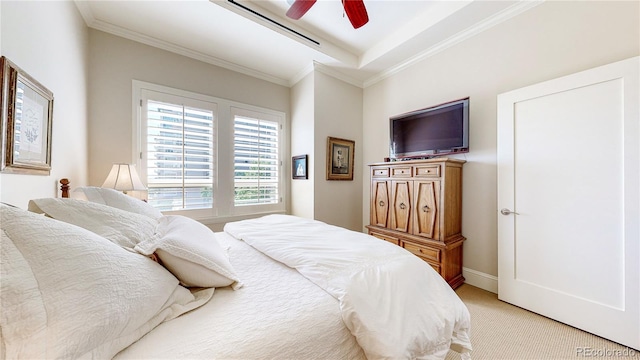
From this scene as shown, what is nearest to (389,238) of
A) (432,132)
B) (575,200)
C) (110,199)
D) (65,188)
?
(432,132)

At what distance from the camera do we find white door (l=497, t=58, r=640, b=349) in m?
1.57

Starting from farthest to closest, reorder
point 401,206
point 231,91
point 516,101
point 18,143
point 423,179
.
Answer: point 231,91, point 401,206, point 423,179, point 516,101, point 18,143

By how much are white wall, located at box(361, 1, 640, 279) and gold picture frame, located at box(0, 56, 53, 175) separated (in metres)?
3.51

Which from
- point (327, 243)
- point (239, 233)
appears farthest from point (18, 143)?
point (327, 243)

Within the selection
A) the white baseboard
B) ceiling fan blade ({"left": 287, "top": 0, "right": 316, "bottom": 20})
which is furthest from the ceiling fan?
the white baseboard

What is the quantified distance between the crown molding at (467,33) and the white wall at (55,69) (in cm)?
349

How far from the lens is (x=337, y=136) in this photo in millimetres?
3572

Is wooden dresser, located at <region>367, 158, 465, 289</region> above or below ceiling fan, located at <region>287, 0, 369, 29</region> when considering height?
below

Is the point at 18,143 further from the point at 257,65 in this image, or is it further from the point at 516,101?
the point at 516,101

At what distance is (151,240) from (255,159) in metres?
2.58

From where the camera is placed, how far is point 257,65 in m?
3.30

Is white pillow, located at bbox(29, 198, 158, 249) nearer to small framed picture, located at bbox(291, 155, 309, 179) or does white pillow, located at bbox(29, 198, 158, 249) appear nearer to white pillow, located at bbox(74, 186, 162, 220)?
white pillow, located at bbox(74, 186, 162, 220)

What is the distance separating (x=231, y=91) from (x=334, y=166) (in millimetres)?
1870

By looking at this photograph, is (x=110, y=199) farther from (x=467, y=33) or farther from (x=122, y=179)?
(x=467, y=33)
